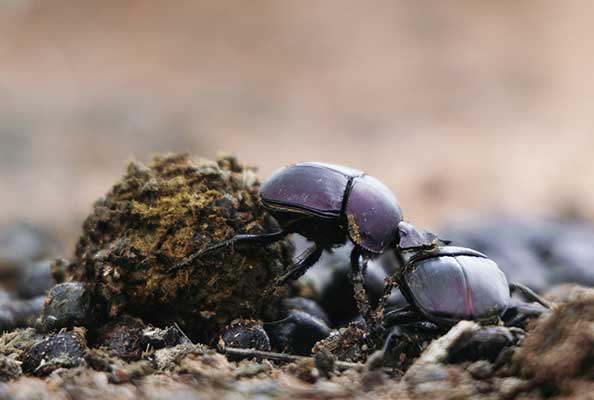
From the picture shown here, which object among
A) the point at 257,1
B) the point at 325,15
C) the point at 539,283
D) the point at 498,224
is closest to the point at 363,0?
the point at 325,15

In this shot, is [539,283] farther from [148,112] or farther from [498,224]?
[148,112]

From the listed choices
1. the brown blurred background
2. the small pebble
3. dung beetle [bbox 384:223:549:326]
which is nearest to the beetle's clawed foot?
dung beetle [bbox 384:223:549:326]

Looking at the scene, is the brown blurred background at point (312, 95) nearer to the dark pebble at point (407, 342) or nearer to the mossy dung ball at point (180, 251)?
the mossy dung ball at point (180, 251)

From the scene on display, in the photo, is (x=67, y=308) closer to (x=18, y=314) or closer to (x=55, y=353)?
(x=55, y=353)

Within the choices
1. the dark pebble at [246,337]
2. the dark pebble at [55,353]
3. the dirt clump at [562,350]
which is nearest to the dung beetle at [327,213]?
the dark pebble at [246,337]

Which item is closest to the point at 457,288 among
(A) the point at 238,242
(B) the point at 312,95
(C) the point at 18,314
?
(A) the point at 238,242
